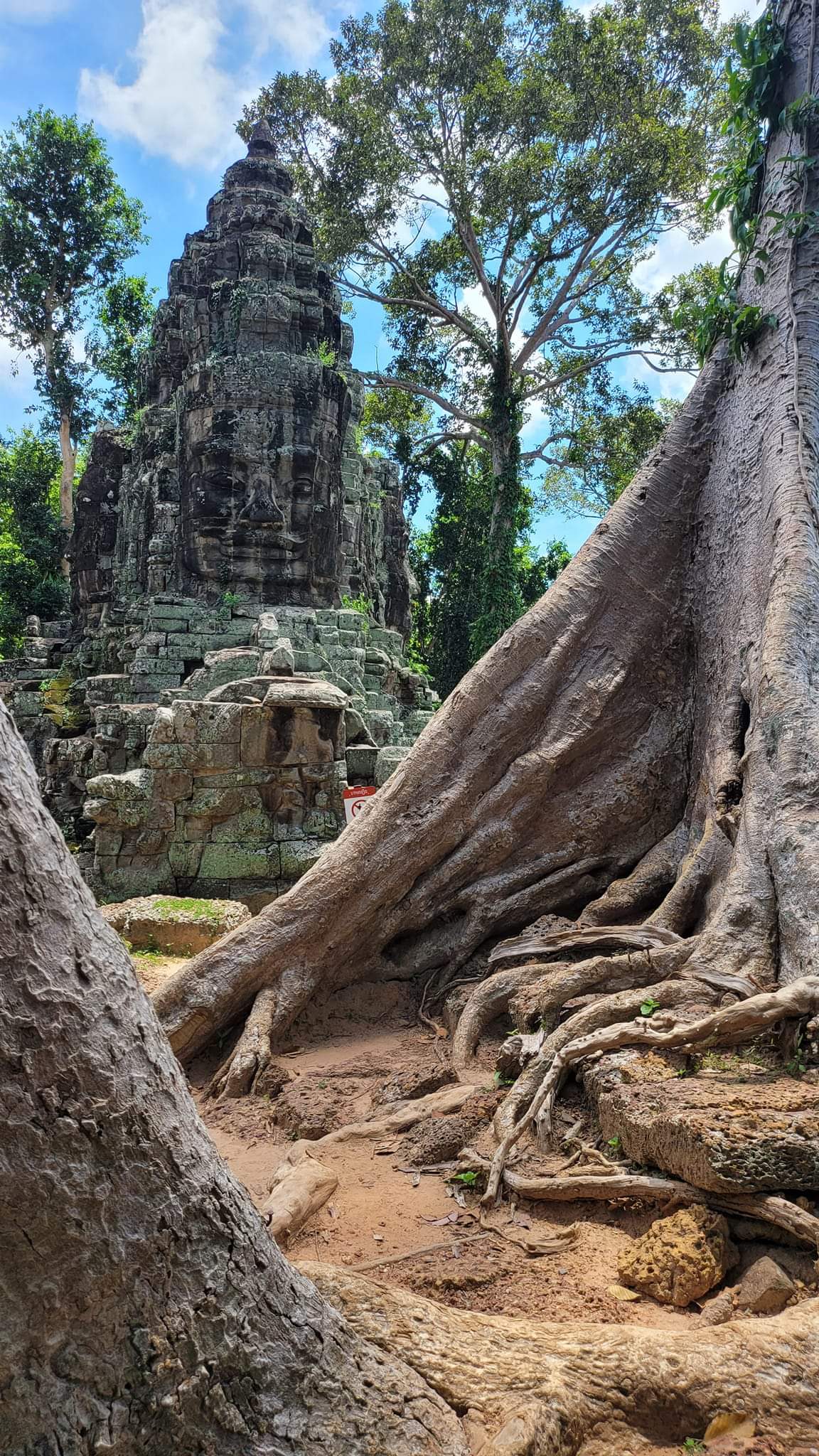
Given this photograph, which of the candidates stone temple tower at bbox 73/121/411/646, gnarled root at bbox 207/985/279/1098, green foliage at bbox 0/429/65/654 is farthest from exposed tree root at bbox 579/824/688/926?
green foliage at bbox 0/429/65/654

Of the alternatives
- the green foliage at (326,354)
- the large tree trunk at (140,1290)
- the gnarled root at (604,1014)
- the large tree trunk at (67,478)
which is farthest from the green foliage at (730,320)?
the large tree trunk at (67,478)

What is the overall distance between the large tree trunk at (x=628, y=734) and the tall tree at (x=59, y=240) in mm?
20779

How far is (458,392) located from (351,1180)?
66.4 ft

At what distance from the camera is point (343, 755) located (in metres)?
7.88

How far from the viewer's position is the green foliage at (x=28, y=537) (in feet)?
72.0

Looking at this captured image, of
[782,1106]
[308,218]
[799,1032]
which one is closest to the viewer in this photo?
[782,1106]

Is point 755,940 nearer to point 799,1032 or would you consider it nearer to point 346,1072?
point 799,1032

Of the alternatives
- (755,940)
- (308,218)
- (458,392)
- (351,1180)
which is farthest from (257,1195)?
(458,392)

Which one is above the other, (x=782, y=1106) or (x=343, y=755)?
(x=343, y=755)

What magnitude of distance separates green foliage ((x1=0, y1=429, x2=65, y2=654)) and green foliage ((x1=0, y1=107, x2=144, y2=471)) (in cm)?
145

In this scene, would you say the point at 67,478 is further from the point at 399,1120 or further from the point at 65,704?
the point at 399,1120

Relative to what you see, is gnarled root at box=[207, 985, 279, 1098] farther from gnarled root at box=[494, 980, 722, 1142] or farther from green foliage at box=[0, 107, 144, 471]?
green foliage at box=[0, 107, 144, 471]

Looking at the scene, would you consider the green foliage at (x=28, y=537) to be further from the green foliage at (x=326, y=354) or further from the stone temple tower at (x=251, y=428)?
the green foliage at (x=326, y=354)

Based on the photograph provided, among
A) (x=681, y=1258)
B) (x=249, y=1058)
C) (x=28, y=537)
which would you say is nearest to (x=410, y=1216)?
(x=681, y=1258)
